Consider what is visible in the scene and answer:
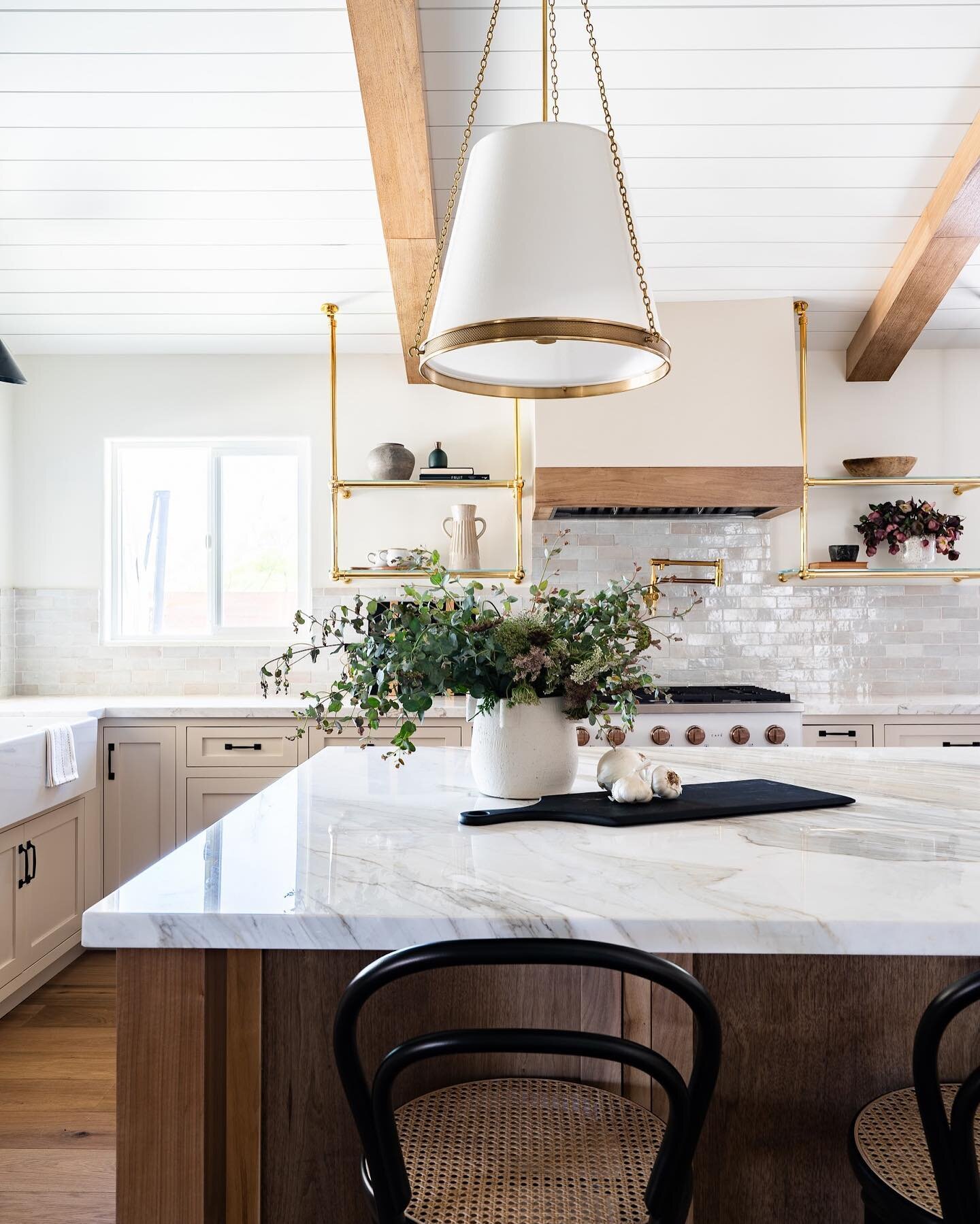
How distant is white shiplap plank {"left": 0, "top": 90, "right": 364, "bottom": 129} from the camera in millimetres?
2979

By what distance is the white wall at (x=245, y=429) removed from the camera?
4.46 m

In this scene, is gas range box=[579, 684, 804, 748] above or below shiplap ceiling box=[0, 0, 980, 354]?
below

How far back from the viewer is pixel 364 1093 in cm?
94

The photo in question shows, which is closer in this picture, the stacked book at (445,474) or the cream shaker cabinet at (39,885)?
the cream shaker cabinet at (39,885)

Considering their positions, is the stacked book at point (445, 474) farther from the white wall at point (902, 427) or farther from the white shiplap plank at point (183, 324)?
the white wall at point (902, 427)

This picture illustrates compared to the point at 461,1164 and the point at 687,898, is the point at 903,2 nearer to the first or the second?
the point at 687,898

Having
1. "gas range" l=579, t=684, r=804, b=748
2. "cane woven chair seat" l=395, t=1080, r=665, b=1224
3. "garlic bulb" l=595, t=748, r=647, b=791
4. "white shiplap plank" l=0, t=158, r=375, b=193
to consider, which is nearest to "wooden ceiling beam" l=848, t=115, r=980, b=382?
"gas range" l=579, t=684, r=804, b=748

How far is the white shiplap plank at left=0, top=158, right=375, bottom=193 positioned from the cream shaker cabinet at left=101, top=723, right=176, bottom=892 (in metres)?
2.03

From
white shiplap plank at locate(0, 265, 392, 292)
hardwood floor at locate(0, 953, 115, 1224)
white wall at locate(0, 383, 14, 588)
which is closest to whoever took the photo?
hardwood floor at locate(0, 953, 115, 1224)

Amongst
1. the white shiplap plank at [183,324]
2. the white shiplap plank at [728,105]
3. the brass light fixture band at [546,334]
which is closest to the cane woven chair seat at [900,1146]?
the brass light fixture band at [546,334]

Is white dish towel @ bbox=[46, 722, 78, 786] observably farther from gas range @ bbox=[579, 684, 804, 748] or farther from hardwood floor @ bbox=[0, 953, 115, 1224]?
gas range @ bbox=[579, 684, 804, 748]

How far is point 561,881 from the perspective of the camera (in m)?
1.20

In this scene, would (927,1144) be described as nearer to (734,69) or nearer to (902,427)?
(734,69)

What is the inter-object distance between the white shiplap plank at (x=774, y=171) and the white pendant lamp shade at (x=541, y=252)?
6.28 feet
